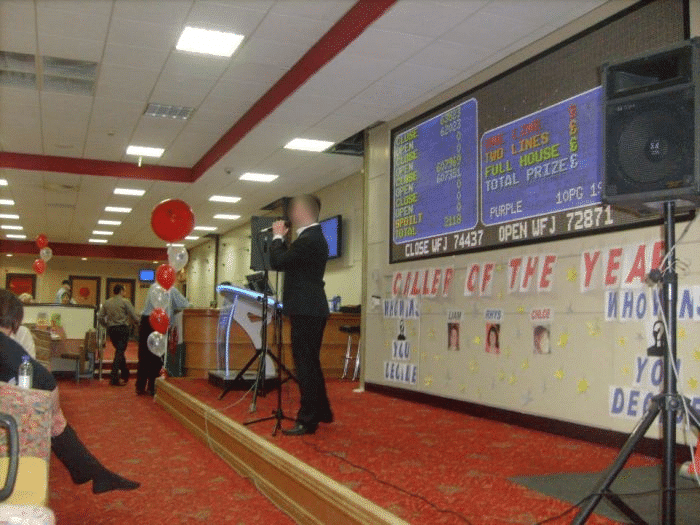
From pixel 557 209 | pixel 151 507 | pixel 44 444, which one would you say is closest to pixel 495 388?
pixel 557 209

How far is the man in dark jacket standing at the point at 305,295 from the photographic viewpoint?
4023 millimetres

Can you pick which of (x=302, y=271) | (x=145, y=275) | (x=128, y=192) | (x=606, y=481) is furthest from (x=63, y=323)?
(x=145, y=275)

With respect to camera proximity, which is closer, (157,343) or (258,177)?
(157,343)

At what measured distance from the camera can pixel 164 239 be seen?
7668 mm

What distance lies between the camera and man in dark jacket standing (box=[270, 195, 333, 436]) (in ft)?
13.2

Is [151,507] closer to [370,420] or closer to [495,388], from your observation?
[370,420]

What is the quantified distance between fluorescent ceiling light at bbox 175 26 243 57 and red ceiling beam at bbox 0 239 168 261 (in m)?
16.1

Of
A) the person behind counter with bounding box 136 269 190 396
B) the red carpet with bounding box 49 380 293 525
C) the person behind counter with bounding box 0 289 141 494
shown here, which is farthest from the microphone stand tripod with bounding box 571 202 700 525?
the person behind counter with bounding box 136 269 190 396

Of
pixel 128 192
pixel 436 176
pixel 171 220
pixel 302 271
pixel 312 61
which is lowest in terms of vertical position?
pixel 302 271

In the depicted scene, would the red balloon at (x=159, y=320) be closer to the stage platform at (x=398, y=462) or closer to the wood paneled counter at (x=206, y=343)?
the wood paneled counter at (x=206, y=343)

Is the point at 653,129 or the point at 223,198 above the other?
the point at 223,198

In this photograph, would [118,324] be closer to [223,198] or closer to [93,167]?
[93,167]

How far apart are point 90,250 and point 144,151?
12.5m

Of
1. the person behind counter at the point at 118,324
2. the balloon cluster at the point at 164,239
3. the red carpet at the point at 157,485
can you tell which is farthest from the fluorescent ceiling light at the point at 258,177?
the red carpet at the point at 157,485
